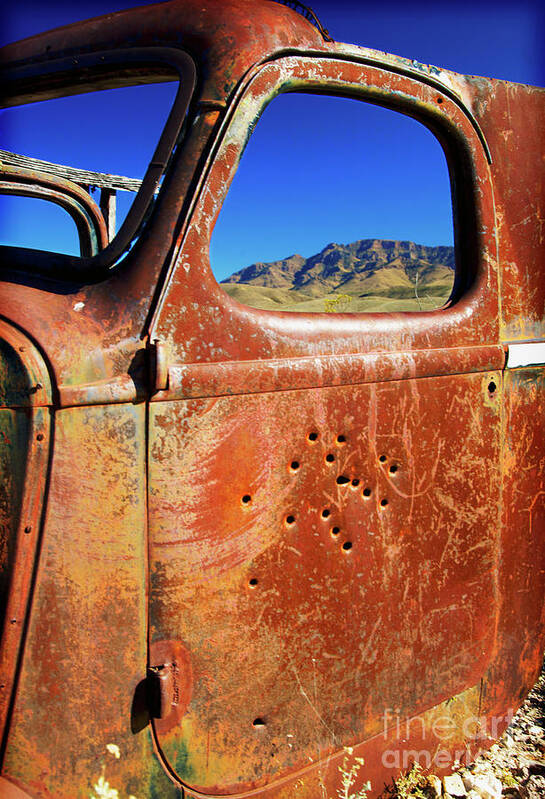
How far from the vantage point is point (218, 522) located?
1.30m

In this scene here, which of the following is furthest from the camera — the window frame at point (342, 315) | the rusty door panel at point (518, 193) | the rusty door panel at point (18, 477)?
the rusty door panel at point (518, 193)

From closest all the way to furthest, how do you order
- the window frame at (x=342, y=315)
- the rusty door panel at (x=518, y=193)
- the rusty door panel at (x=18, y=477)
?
the rusty door panel at (x=18, y=477)
the window frame at (x=342, y=315)
the rusty door panel at (x=518, y=193)

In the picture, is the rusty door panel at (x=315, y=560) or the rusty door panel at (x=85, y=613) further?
the rusty door panel at (x=315, y=560)

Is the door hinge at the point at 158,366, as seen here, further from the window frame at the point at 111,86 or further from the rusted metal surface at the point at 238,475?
the window frame at the point at 111,86

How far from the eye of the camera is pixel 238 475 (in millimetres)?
1317

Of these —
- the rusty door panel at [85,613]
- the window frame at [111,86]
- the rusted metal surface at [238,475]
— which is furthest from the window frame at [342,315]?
the rusty door panel at [85,613]

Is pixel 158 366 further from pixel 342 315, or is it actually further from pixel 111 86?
pixel 111 86

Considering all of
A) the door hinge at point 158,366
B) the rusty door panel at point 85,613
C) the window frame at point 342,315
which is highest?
the window frame at point 342,315

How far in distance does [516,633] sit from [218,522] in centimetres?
121

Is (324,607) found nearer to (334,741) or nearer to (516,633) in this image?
(334,741)

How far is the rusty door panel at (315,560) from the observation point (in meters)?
1.28

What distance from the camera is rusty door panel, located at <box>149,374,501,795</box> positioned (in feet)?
4.18

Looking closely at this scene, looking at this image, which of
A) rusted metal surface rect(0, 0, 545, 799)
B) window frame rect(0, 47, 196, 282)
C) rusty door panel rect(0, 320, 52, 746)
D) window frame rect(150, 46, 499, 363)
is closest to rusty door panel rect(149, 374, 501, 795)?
rusted metal surface rect(0, 0, 545, 799)

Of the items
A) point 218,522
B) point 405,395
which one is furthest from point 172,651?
point 405,395
